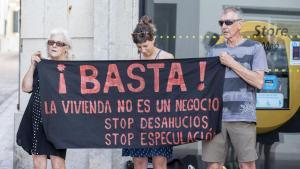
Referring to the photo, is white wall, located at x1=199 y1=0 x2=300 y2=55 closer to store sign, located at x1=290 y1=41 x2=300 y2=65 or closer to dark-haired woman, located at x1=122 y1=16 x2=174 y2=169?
store sign, located at x1=290 y1=41 x2=300 y2=65

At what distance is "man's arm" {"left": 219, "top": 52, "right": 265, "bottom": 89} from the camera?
4.75 m

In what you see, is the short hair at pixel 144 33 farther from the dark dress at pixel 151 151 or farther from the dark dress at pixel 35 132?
the dark dress at pixel 35 132

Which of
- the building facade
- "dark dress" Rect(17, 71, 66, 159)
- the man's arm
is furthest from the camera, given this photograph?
the building facade

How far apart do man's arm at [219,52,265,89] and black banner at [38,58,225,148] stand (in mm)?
315

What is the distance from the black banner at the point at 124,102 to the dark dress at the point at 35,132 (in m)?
0.06

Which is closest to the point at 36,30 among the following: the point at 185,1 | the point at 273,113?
the point at 185,1

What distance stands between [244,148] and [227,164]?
1803 millimetres

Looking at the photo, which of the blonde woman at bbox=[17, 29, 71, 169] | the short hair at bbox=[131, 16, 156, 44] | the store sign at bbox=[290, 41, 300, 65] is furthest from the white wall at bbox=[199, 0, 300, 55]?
the blonde woman at bbox=[17, 29, 71, 169]

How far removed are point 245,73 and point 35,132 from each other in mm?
1862

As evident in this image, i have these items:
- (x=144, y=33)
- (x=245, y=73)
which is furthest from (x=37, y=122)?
(x=245, y=73)

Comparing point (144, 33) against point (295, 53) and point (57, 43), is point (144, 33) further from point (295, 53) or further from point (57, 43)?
point (295, 53)

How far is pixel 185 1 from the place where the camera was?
6812 mm

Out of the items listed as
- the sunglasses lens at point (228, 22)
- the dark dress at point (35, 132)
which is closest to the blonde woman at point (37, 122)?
the dark dress at point (35, 132)

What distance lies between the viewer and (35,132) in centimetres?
510
